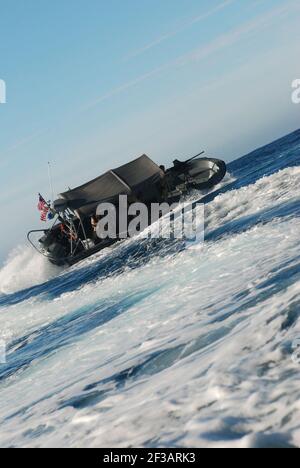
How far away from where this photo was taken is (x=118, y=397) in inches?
241

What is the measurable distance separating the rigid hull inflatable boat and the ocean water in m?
9.98

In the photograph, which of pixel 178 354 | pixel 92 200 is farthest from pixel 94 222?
pixel 178 354

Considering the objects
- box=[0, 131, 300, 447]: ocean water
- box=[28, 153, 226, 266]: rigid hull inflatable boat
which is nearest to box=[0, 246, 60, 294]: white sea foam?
box=[28, 153, 226, 266]: rigid hull inflatable boat

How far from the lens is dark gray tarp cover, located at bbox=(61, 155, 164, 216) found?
25906 mm

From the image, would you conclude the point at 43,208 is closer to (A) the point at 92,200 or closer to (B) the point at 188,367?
(A) the point at 92,200

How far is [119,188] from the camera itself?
26.5 meters

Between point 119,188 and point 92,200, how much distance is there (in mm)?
1661

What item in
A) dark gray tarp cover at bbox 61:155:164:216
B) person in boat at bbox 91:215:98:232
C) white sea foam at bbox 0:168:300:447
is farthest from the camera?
dark gray tarp cover at bbox 61:155:164:216

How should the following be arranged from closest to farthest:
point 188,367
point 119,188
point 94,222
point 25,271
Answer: point 188,367, point 94,222, point 119,188, point 25,271

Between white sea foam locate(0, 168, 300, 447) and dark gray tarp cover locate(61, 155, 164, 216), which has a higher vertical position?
dark gray tarp cover locate(61, 155, 164, 216)

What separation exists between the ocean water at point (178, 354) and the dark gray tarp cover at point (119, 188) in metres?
10.3

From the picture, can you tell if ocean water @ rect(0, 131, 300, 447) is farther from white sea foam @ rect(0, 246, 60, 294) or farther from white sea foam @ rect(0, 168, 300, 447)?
white sea foam @ rect(0, 246, 60, 294)
